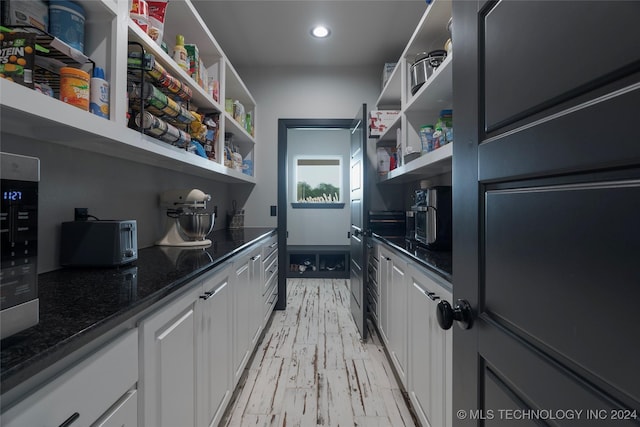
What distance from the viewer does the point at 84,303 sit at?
783 mm

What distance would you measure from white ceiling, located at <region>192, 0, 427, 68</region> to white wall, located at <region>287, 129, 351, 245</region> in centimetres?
206

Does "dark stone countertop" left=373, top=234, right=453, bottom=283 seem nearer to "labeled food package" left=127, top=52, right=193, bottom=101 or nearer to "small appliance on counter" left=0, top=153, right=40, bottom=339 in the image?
"small appliance on counter" left=0, top=153, right=40, bottom=339

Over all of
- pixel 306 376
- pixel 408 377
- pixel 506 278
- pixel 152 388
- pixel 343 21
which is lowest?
pixel 306 376

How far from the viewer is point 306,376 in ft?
6.88

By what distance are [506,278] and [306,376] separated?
1.83 meters

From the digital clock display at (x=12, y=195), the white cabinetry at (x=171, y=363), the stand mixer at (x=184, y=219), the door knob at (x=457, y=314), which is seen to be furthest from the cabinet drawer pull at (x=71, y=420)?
the stand mixer at (x=184, y=219)

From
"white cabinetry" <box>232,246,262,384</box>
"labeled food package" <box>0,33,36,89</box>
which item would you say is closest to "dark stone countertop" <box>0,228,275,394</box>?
"white cabinetry" <box>232,246,262,384</box>

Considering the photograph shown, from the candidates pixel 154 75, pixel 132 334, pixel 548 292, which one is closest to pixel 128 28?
pixel 154 75

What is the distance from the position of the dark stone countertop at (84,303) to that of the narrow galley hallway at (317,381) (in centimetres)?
96

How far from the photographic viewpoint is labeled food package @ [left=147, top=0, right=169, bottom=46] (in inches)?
53.3

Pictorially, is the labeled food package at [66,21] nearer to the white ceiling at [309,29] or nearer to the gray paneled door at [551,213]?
the gray paneled door at [551,213]

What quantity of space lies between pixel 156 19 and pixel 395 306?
6.58 ft

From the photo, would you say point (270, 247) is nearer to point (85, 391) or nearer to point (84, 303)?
point (84, 303)

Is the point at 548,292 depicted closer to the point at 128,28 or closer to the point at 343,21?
the point at 128,28
